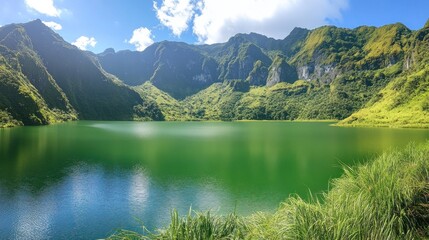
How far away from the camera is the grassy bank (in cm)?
1056

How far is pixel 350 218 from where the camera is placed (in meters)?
10.7

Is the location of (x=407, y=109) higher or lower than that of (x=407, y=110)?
higher

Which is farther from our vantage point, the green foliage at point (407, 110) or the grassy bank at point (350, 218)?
the green foliage at point (407, 110)

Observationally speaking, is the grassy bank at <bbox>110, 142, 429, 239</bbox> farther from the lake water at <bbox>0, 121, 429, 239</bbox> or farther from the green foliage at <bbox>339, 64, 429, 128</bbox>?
the green foliage at <bbox>339, 64, 429, 128</bbox>

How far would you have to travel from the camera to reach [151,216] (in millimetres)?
29734

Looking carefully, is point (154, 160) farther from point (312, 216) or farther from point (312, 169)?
point (312, 216)

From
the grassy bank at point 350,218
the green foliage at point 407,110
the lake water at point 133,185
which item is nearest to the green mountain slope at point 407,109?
the green foliage at point 407,110

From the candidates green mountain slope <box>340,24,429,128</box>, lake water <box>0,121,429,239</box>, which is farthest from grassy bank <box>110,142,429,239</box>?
green mountain slope <box>340,24,429,128</box>

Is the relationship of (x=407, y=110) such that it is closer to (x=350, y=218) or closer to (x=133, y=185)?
(x=133, y=185)

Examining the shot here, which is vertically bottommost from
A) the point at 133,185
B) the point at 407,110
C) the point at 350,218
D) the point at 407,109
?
the point at 133,185

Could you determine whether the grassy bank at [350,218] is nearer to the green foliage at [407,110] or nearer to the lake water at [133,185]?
the lake water at [133,185]

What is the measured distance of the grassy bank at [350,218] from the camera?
34.7ft

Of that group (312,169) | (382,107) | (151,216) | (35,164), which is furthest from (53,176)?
(382,107)

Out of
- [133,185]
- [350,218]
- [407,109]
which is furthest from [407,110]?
[350,218]
